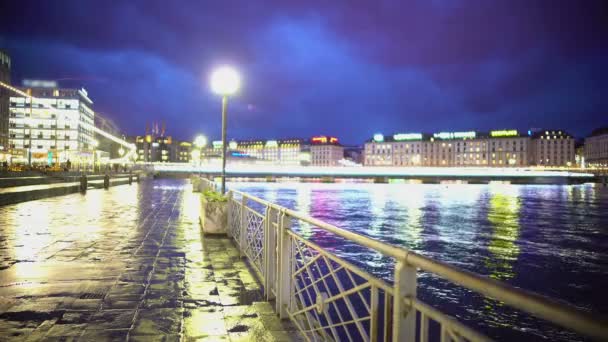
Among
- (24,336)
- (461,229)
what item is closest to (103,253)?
(24,336)

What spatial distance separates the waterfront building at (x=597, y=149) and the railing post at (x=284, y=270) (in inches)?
7849

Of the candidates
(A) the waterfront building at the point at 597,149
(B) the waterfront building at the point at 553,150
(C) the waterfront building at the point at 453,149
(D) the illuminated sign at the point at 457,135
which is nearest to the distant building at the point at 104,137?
(C) the waterfront building at the point at 453,149

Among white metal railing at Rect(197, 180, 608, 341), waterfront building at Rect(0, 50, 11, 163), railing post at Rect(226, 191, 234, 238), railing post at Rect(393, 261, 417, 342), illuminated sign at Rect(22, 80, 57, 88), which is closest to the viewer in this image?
white metal railing at Rect(197, 180, 608, 341)

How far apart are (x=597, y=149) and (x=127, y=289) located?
219 metres

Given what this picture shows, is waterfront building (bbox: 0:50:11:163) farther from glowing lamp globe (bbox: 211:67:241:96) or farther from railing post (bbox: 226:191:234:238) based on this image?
railing post (bbox: 226:191:234:238)

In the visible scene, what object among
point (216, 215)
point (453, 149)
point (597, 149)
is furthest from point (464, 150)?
point (216, 215)

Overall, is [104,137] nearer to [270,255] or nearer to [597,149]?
[270,255]

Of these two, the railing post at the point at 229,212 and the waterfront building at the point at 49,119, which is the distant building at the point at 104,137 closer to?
the waterfront building at the point at 49,119

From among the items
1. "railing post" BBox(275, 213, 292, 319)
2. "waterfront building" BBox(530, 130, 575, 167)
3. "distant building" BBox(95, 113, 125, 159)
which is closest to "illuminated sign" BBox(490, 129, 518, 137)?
"waterfront building" BBox(530, 130, 575, 167)

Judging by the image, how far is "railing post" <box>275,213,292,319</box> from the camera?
16.7 ft

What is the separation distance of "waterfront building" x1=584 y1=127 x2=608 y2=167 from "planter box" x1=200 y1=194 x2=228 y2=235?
196m

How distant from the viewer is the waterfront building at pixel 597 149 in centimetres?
17200

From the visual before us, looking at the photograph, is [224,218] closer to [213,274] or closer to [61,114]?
[213,274]

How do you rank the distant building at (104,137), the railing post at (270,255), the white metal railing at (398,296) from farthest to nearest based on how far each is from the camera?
1. the distant building at (104,137)
2. the railing post at (270,255)
3. the white metal railing at (398,296)
